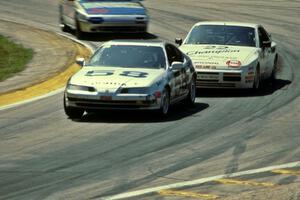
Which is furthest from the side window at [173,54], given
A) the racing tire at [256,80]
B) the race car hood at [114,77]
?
the racing tire at [256,80]

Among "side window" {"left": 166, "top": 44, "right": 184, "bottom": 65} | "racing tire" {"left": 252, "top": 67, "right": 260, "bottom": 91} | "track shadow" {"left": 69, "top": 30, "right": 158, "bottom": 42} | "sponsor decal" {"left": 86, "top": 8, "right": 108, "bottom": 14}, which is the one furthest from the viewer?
"track shadow" {"left": 69, "top": 30, "right": 158, "bottom": 42}

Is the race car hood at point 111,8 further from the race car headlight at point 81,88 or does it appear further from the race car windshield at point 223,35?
the race car headlight at point 81,88

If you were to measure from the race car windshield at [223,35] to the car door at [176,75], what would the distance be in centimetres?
315

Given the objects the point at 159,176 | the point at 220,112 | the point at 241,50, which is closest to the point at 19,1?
the point at 241,50

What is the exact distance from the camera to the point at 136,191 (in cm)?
1199

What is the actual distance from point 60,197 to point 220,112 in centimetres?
817

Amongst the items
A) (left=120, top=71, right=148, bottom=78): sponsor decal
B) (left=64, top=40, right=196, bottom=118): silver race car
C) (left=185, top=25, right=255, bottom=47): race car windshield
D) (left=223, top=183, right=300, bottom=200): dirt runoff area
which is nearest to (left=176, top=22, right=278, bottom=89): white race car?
(left=185, top=25, right=255, bottom=47): race car windshield

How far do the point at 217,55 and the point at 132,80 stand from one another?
455cm

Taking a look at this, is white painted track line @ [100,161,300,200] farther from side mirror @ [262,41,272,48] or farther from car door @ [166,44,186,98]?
side mirror @ [262,41,272,48]

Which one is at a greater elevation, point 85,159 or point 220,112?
point 85,159

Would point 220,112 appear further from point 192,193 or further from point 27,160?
point 192,193

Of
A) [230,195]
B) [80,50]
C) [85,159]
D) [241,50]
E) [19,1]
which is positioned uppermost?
[230,195]

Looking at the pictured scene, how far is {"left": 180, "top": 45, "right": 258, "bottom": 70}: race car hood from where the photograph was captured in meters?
21.9

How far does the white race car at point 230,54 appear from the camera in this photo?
2184 centimetres
